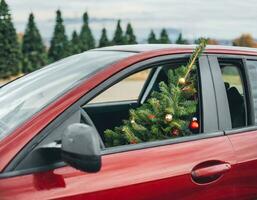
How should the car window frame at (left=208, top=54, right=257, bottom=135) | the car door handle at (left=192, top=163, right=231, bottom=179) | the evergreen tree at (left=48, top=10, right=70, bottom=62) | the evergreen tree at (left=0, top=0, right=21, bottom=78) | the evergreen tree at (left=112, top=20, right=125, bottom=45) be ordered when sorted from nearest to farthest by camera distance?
the car door handle at (left=192, top=163, right=231, bottom=179), the car window frame at (left=208, top=54, right=257, bottom=135), the evergreen tree at (left=0, top=0, right=21, bottom=78), the evergreen tree at (left=48, top=10, right=70, bottom=62), the evergreen tree at (left=112, top=20, right=125, bottom=45)

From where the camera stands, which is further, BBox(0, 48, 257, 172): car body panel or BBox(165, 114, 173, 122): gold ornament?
BBox(165, 114, 173, 122): gold ornament

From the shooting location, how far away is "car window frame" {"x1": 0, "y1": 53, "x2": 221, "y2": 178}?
259 cm

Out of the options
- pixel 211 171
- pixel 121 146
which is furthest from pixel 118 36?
pixel 121 146

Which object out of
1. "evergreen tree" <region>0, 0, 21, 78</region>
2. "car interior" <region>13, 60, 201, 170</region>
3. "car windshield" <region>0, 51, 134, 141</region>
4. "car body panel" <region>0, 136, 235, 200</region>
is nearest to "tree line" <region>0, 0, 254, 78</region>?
"evergreen tree" <region>0, 0, 21, 78</region>

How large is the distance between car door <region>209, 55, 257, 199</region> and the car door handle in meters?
0.10

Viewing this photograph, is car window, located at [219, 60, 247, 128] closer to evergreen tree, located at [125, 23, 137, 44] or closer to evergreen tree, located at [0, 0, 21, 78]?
evergreen tree, located at [0, 0, 21, 78]

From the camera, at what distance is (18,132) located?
8.87ft

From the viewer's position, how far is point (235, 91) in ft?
12.6

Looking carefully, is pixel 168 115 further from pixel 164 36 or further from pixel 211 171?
pixel 164 36

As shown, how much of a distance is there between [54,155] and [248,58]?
1654mm

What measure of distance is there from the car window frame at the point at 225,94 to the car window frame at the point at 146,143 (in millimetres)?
37

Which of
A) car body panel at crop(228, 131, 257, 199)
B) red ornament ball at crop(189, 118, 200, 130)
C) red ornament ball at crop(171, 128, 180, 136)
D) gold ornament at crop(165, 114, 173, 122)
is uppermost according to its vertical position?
gold ornament at crop(165, 114, 173, 122)

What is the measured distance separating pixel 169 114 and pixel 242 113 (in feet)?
1.91

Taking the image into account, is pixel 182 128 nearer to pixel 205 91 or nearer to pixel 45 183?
pixel 205 91
